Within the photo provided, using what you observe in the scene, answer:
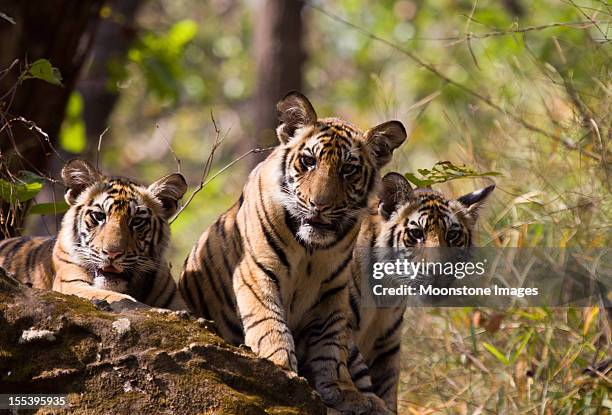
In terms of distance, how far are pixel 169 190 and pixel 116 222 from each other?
17.6 inches

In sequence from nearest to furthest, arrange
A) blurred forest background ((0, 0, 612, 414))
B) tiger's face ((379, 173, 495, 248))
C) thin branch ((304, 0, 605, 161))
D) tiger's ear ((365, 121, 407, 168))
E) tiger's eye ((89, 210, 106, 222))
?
tiger's eye ((89, 210, 106, 222)) < tiger's ear ((365, 121, 407, 168)) < tiger's face ((379, 173, 495, 248)) < blurred forest background ((0, 0, 612, 414)) < thin branch ((304, 0, 605, 161))

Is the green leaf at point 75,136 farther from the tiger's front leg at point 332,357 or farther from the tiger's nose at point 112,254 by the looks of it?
the tiger's front leg at point 332,357

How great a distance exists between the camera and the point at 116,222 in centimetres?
534

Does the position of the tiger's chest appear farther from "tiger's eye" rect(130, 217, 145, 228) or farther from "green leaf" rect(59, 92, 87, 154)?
"green leaf" rect(59, 92, 87, 154)

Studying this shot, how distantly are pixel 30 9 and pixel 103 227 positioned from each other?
2.31 m

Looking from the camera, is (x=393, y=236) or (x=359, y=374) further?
(x=393, y=236)

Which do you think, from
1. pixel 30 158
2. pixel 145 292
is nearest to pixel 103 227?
pixel 145 292

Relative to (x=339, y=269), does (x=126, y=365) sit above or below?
below

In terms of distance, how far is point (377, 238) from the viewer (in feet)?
19.5

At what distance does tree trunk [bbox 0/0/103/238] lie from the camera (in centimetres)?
688

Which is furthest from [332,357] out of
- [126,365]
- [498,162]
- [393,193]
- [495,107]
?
[498,162]

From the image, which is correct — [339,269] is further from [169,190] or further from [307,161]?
[169,190]

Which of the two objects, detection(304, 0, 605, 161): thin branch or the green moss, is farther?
detection(304, 0, 605, 161): thin branch

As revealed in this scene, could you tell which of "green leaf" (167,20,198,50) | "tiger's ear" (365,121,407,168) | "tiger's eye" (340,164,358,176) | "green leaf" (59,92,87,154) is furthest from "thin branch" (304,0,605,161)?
"green leaf" (59,92,87,154)
